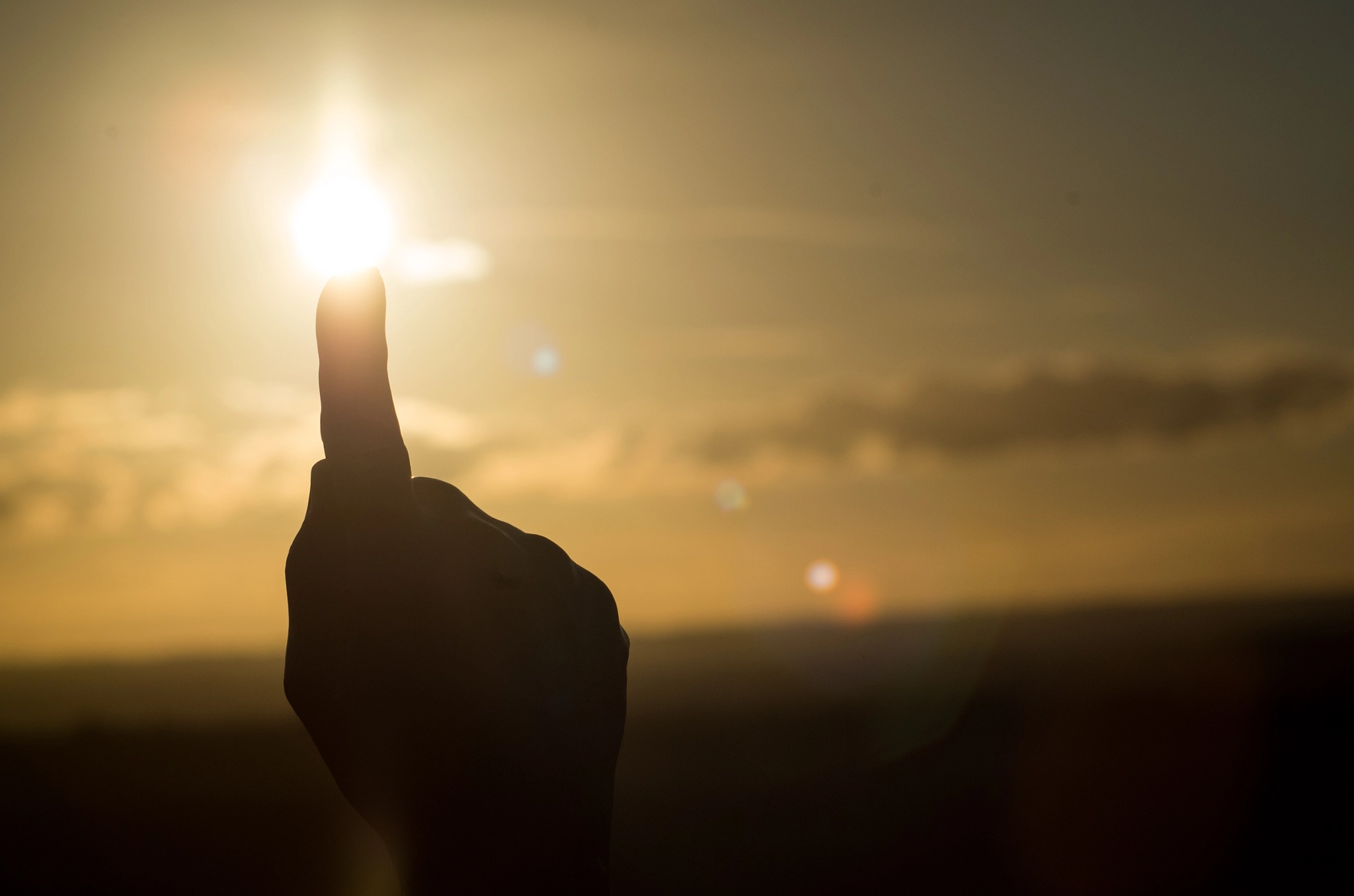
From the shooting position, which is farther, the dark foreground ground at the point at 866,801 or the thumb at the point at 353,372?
the dark foreground ground at the point at 866,801

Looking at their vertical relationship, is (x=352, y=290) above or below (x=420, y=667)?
above

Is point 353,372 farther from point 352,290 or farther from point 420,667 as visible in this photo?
point 420,667

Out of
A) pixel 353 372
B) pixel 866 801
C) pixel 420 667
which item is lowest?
pixel 420 667

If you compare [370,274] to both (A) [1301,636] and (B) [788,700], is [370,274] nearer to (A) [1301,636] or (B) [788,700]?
A: (B) [788,700]

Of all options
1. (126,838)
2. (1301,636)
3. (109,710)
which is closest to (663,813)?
(126,838)

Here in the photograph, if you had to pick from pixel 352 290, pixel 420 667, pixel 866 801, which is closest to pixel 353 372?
pixel 352 290

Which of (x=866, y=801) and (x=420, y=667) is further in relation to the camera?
(x=866, y=801)

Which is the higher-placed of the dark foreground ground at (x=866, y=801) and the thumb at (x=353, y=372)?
the dark foreground ground at (x=866, y=801)
